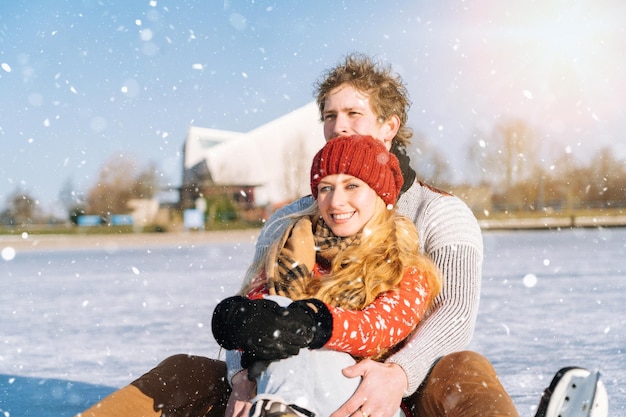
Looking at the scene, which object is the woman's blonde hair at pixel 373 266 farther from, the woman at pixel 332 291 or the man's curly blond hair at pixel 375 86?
the man's curly blond hair at pixel 375 86

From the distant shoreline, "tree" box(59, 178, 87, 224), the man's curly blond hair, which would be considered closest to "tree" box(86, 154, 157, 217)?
"tree" box(59, 178, 87, 224)

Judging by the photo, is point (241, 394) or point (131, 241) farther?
point (131, 241)

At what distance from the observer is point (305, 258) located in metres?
1.98

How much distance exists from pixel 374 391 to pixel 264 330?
329mm

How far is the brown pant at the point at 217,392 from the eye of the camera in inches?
75.6

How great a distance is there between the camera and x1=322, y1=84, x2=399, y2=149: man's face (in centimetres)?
253

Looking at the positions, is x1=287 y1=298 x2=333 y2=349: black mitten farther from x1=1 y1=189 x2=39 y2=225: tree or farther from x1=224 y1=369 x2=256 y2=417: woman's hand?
x1=1 y1=189 x2=39 y2=225: tree

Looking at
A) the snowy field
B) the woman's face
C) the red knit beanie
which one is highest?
the red knit beanie

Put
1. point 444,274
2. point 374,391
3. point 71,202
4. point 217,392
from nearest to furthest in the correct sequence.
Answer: point 374,391
point 444,274
point 217,392
point 71,202

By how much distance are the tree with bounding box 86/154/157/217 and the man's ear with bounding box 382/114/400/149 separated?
29.6 metres

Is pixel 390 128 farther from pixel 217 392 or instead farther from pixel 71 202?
pixel 71 202

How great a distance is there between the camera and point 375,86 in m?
2.62

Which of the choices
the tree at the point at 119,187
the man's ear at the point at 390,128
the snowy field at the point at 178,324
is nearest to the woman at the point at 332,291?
the man's ear at the point at 390,128

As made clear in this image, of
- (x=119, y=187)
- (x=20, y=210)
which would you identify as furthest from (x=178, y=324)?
(x=20, y=210)
